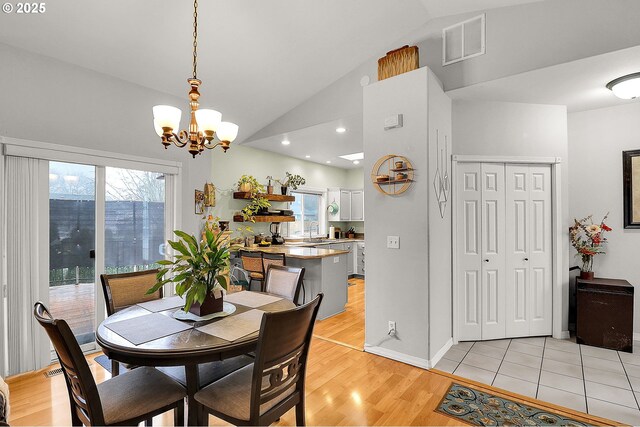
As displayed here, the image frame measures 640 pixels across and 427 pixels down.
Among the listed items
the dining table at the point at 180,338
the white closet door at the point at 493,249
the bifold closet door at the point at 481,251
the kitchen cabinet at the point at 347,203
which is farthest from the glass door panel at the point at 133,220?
the kitchen cabinet at the point at 347,203

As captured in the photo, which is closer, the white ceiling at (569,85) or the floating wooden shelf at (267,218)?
the white ceiling at (569,85)

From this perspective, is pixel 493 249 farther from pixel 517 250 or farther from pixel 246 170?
A: pixel 246 170

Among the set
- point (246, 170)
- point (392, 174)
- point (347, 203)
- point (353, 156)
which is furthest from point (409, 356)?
point (347, 203)

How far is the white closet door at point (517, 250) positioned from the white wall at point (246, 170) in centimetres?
388

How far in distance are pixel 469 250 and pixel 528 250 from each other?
2.20ft

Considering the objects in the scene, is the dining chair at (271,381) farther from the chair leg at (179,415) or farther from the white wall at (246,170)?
the white wall at (246,170)

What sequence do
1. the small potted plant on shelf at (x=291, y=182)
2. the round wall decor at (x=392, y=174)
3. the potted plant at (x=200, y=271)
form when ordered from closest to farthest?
the potted plant at (x=200, y=271)
the round wall decor at (x=392, y=174)
the small potted plant on shelf at (x=291, y=182)

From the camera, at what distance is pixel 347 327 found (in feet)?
12.9

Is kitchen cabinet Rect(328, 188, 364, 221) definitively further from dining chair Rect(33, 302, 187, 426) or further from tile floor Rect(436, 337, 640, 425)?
dining chair Rect(33, 302, 187, 426)

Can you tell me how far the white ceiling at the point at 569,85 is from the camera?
2671 millimetres

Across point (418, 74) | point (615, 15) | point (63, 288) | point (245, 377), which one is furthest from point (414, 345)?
point (63, 288)

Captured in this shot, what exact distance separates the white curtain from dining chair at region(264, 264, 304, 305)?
82.5 inches

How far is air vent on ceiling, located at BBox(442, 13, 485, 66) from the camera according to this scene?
312 cm

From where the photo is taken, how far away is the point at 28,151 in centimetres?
281
